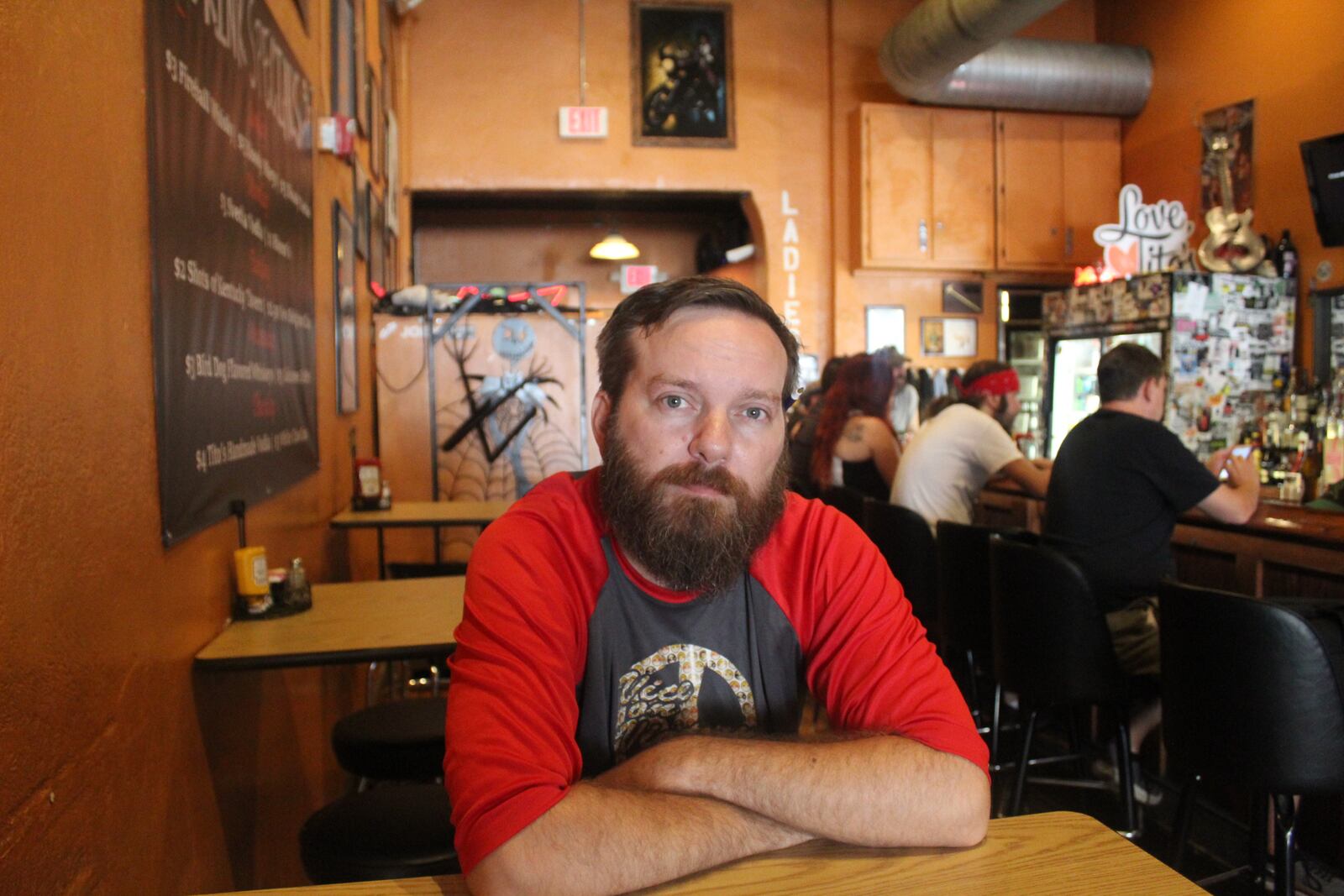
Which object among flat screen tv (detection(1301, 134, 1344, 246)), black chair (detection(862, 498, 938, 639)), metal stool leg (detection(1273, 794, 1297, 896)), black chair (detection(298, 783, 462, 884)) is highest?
flat screen tv (detection(1301, 134, 1344, 246))

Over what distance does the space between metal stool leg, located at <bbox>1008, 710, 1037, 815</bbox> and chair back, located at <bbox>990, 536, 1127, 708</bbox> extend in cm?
17

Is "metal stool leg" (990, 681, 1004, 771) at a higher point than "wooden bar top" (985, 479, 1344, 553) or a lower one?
lower

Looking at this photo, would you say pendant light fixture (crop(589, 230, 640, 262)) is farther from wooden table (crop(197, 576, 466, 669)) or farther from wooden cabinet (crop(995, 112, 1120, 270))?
wooden table (crop(197, 576, 466, 669))

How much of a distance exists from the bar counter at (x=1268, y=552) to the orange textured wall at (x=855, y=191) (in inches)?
158

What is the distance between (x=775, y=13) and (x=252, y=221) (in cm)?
572

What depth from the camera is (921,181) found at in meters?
6.55

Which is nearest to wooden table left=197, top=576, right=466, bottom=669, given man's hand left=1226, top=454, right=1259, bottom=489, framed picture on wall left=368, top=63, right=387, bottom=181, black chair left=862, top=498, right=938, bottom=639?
black chair left=862, top=498, right=938, bottom=639

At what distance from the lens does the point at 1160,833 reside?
2576 millimetres

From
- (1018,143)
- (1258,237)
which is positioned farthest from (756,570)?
(1018,143)

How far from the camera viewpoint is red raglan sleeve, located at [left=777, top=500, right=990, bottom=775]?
1.09m

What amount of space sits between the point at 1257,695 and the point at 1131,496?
2.96 feet

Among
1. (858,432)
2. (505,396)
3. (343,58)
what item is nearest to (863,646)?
(858,432)

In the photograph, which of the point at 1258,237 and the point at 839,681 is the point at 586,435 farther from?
the point at 1258,237

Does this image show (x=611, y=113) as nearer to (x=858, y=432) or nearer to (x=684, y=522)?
(x=858, y=432)
